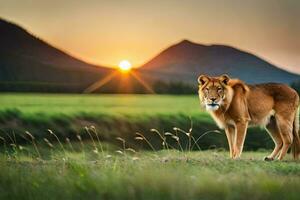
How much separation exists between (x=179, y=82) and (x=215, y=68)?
1.98 feet

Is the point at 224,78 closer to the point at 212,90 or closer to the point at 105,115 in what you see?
the point at 212,90

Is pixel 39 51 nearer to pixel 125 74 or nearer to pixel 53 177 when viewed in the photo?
pixel 125 74

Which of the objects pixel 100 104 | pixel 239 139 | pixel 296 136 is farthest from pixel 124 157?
pixel 100 104

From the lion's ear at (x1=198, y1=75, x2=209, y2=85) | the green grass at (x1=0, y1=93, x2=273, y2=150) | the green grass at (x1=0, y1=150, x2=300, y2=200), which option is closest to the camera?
the green grass at (x1=0, y1=150, x2=300, y2=200)

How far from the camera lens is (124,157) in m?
7.38

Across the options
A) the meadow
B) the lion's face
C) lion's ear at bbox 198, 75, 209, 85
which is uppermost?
lion's ear at bbox 198, 75, 209, 85

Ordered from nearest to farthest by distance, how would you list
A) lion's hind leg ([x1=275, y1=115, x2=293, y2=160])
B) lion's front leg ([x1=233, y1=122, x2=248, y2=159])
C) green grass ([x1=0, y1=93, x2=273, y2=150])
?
lion's front leg ([x1=233, y1=122, x2=248, y2=159]) → lion's hind leg ([x1=275, y1=115, x2=293, y2=160]) → green grass ([x1=0, y1=93, x2=273, y2=150])

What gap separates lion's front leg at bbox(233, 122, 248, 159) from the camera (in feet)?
25.6

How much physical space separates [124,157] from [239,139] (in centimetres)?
106

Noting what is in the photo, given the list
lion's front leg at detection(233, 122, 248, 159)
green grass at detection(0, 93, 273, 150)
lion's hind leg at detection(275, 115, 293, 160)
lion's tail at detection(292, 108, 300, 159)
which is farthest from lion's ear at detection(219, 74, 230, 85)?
green grass at detection(0, 93, 273, 150)

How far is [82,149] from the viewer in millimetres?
8516

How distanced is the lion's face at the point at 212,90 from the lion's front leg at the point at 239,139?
305 millimetres

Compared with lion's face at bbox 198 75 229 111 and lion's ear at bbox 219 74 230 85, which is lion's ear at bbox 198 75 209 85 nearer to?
lion's face at bbox 198 75 229 111

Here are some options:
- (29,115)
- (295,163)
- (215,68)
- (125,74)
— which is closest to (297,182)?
(295,163)
